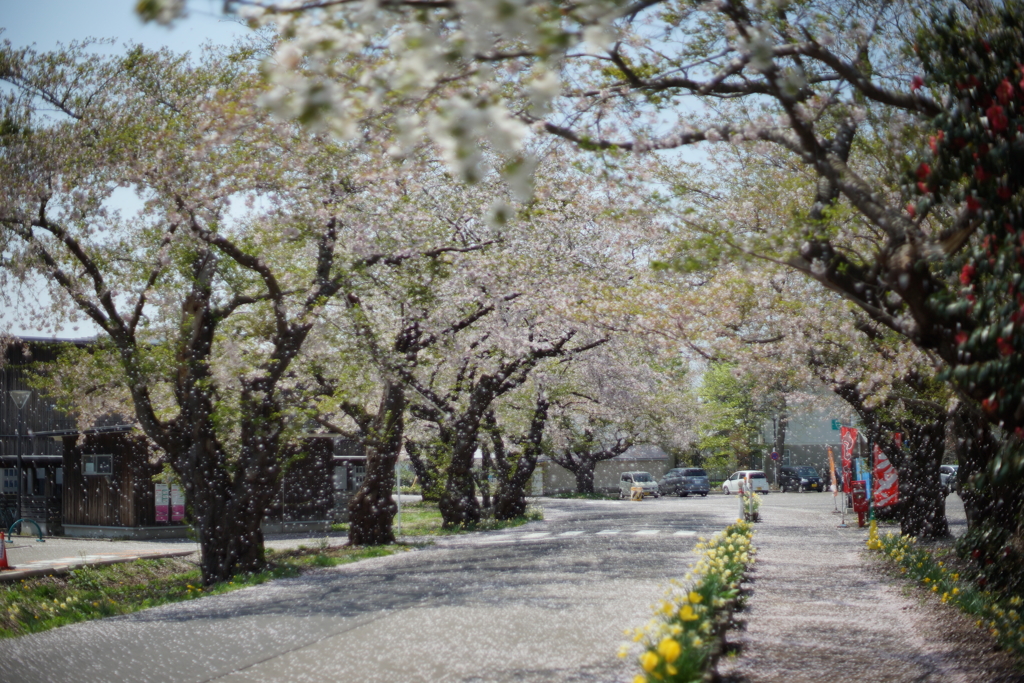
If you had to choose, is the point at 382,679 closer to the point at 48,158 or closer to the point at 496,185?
the point at 48,158

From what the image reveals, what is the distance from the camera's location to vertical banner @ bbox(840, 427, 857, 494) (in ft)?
83.4

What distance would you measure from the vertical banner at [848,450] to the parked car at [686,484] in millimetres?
25892

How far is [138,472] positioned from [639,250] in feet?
52.4

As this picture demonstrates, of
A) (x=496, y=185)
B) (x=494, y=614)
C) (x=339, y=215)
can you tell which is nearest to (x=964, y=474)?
(x=494, y=614)

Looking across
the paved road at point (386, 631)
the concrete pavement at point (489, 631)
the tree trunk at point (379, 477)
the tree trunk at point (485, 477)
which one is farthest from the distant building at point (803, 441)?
the paved road at point (386, 631)

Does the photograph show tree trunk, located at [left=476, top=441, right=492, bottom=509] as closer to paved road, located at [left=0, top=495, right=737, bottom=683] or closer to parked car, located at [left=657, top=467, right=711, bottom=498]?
paved road, located at [left=0, top=495, right=737, bottom=683]

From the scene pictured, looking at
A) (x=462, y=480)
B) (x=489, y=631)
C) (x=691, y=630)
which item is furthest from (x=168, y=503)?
(x=691, y=630)

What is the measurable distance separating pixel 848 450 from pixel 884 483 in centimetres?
269

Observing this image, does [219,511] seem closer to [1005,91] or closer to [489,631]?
[489,631]

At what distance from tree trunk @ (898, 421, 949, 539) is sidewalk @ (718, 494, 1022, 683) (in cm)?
429

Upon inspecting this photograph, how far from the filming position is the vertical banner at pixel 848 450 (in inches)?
1001

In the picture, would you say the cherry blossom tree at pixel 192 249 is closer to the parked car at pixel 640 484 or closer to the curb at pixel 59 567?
the curb at pixel 59 567

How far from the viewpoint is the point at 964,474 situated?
525 inches

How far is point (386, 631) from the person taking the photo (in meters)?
8.75
